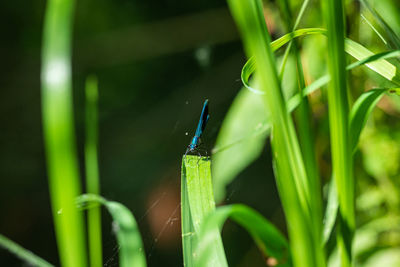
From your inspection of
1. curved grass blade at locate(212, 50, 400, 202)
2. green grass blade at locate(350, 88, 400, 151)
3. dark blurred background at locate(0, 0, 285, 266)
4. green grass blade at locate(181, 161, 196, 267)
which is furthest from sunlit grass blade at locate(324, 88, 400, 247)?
dark blurred background at locate(0, 0, 285, 266)

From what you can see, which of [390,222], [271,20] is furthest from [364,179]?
[271,20]

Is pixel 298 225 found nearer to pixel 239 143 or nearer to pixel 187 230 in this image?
pixel 187 230

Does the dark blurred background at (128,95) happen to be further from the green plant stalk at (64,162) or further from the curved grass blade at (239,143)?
the green plant stalk at (64,162)

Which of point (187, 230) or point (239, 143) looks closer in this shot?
point (187, 230)

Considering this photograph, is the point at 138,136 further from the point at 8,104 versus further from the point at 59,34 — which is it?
the point at 59,34

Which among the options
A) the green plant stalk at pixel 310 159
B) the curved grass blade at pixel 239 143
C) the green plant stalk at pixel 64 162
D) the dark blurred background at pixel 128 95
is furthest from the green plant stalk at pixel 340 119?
the dark blurred background at pixel 128 95

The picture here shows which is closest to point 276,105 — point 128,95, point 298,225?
point 298,225

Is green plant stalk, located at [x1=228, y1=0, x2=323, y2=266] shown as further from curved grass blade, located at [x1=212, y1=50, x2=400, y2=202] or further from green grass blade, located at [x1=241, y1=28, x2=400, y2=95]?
curved grass blade, located at [x1=212, y1=50, x2=400, y2=202]
